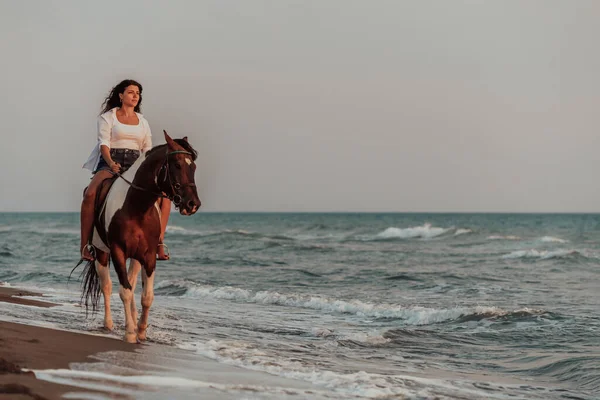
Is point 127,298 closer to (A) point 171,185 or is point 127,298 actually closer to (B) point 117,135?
(A) point 171,185

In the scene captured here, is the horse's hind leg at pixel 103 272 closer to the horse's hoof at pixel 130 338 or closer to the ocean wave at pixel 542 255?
the horse's hoof at pixel 130 338

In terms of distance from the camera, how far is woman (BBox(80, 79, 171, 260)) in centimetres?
705

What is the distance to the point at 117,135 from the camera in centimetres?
723

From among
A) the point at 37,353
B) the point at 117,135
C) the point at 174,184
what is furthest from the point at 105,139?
the point at 37,353

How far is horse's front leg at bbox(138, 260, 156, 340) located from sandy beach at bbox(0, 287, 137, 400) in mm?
322

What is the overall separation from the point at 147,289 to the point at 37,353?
1.46m

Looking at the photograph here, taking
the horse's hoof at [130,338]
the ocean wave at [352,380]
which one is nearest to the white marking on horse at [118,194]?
the horse's hoof at [130,338]

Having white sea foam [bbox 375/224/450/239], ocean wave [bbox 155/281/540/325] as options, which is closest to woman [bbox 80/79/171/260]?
ocean wave [bbox 155/281/540/325]

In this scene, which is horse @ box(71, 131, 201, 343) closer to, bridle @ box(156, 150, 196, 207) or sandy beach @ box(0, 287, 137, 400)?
bridle @ box(156, 150, 196, 207)

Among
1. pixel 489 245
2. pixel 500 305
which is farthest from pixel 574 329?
pixel 489 245

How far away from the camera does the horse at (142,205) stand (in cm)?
631

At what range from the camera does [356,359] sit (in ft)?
25.0

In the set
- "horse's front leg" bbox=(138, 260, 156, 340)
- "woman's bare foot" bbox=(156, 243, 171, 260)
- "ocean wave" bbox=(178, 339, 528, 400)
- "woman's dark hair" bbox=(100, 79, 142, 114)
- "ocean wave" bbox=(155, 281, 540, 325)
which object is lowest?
"ocean wave" bbox=(155, 281, 540, 325)

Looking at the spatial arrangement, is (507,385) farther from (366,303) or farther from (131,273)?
(366,303)
